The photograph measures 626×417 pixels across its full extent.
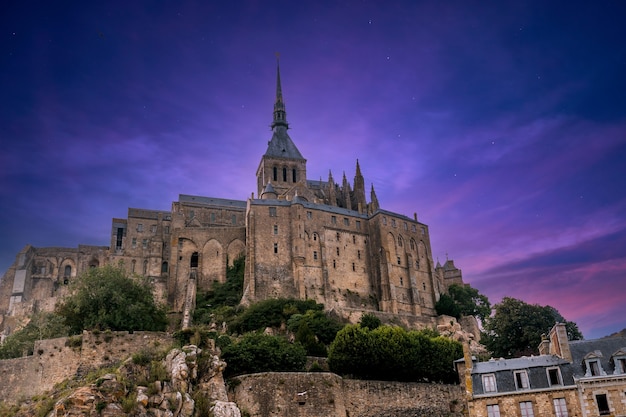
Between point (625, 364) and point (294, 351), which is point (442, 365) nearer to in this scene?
point (294, 351)

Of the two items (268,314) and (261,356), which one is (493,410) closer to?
(261,356)

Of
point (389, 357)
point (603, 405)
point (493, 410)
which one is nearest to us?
point (603, 405)

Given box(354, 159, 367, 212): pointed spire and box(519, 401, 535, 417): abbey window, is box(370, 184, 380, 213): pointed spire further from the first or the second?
box(519, 401, 535, 417): abbey window

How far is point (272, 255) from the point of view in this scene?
7731 centimetres

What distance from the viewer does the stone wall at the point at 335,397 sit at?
127 feet

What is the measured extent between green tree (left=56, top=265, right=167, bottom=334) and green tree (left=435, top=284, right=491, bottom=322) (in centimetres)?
4200

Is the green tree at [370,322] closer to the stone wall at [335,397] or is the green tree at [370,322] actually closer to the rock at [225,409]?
the stone wall at [335,397]

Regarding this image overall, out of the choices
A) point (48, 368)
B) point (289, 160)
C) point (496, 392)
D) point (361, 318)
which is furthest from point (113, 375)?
point (289, 160)

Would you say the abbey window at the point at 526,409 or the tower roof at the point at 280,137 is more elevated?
the tower roof at the point at 280,137

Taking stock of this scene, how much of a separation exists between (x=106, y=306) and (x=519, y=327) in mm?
33404

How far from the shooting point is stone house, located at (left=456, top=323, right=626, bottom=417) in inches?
1344

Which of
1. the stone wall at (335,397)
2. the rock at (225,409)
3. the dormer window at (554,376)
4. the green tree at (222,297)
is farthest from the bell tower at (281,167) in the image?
the dormer window at (554,376)

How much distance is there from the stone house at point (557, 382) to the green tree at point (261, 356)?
12096mm

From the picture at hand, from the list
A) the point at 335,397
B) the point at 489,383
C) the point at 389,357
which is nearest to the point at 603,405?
the point at 489,383
